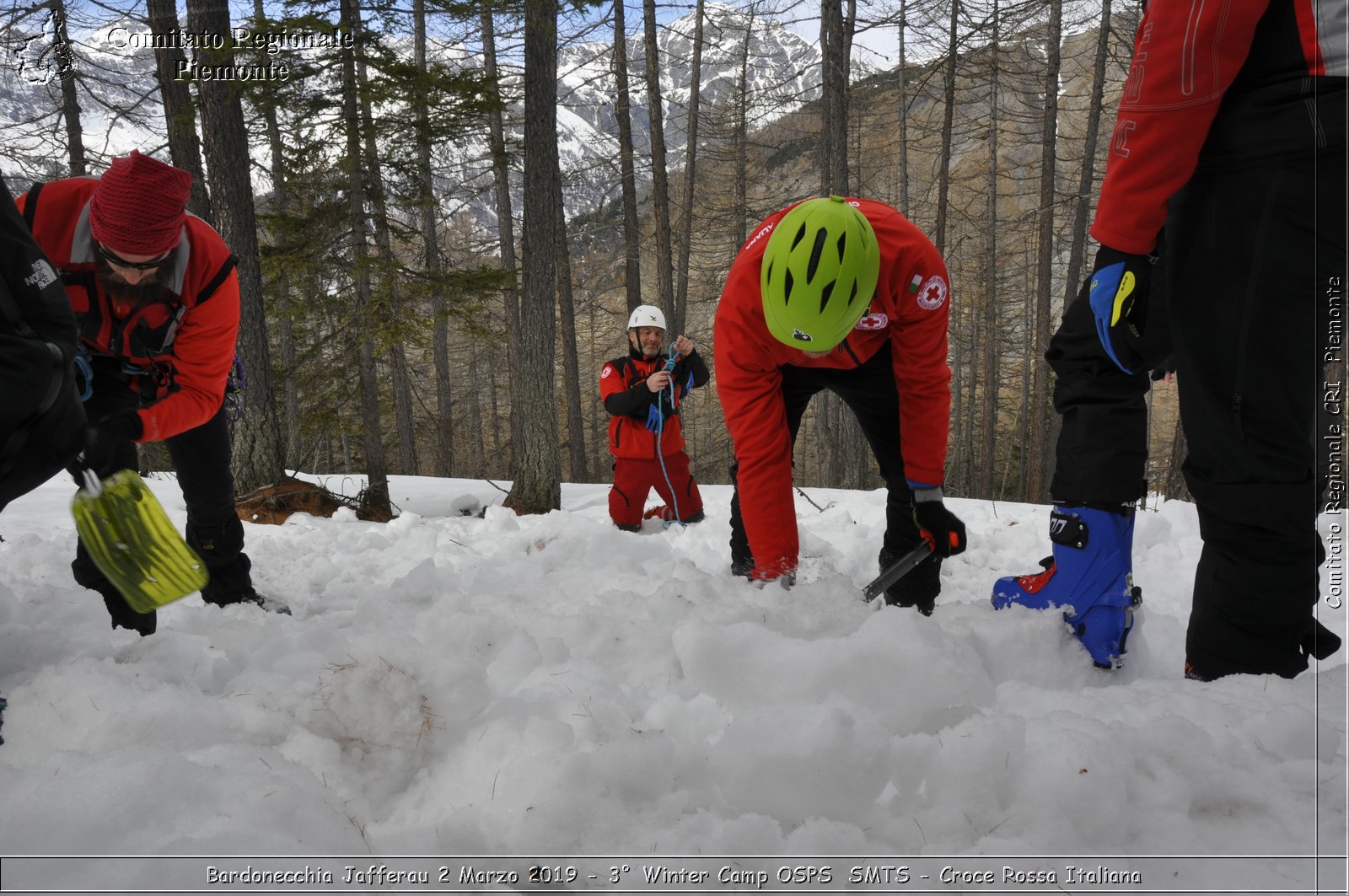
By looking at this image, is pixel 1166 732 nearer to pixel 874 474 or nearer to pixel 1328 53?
pixel 1328 53

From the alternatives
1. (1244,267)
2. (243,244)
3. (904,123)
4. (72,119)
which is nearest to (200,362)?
(1244,267)

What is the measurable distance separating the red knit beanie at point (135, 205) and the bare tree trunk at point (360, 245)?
5.39 meters

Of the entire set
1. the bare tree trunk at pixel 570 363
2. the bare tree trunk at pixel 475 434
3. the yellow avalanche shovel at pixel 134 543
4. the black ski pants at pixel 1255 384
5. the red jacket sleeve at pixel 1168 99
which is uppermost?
the red jacket sleeve at pixel 1168 99

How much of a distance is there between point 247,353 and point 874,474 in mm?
20588

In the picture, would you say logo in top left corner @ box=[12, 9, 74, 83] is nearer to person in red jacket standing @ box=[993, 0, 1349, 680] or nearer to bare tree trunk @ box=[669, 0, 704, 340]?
bare tree trunk @ box=[669, 0, 704, 340]

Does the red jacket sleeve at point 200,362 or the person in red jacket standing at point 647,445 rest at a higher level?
the red jacket sleeve at point 200,362

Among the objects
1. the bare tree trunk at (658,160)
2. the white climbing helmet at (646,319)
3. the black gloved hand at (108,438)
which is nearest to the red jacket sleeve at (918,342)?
the black gloved hand at (108,438)

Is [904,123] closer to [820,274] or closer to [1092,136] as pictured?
[1092,136]

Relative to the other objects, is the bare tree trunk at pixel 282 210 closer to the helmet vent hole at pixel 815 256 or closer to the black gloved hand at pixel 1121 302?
the helmet vent hole at pixel 815 256

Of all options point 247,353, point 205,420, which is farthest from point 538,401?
point 205,420

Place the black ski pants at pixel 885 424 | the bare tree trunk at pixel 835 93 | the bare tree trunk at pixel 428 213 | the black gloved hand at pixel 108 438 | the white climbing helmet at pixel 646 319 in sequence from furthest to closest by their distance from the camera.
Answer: the bare tree trunk at pixel 835 93 → the bare tree trunk at pixel 428 213 → the white climbing helmet at pixel 646 319 → the black ski pants at pixel 885 424 → the black gloved hand at pixel 108 438

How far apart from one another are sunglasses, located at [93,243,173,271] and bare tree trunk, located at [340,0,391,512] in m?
5.28

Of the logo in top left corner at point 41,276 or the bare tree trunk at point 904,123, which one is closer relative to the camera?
the logo in top left corner at point 41,276

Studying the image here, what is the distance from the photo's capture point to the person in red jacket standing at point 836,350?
Result: 2.35 m
